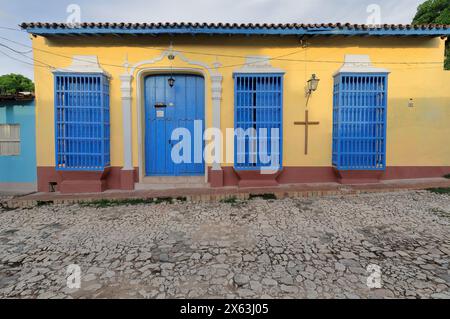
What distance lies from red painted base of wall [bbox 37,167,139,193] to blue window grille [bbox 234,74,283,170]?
9.42ft

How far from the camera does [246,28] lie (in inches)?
219

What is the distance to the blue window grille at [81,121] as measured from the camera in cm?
567

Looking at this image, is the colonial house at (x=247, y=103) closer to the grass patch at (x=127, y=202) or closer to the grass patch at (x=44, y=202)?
the grass patch at (x=44, y=202)

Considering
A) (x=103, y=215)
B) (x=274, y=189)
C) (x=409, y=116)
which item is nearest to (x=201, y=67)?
(x=274, y=189)

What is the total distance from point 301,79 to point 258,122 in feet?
5.36

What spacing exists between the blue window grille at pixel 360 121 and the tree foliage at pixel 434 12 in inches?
387

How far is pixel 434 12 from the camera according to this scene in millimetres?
13359

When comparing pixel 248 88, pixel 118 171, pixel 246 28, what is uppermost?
pixel 246 28

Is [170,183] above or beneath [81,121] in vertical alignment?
beneath

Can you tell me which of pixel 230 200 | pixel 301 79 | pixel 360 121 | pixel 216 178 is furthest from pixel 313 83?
pixel 230 200

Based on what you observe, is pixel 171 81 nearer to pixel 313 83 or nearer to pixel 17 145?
pixel 313 83

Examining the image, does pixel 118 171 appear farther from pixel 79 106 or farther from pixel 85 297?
pixel 85 297

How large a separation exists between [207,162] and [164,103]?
1990 mm
